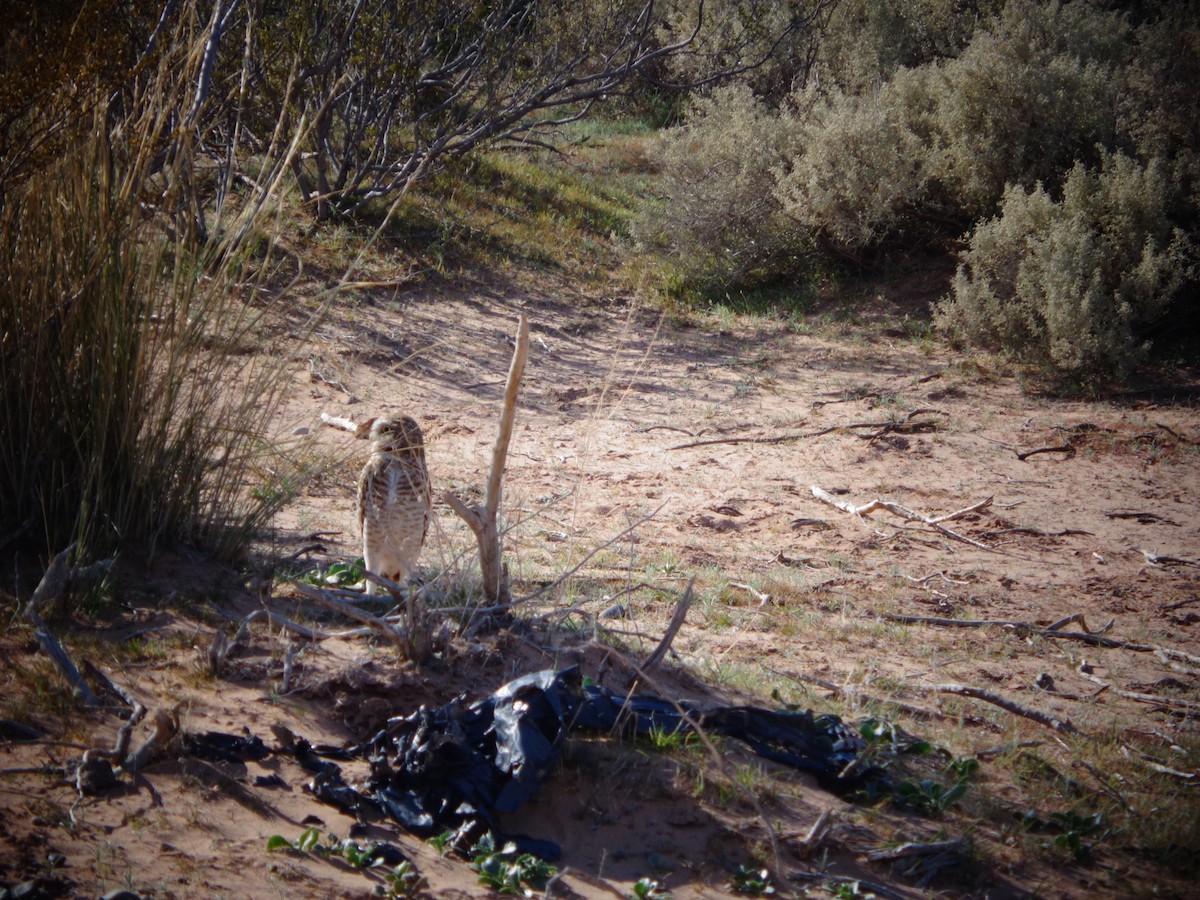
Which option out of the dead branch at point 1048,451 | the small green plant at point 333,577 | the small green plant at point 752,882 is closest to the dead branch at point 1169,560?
the dead branch at point 1048,451

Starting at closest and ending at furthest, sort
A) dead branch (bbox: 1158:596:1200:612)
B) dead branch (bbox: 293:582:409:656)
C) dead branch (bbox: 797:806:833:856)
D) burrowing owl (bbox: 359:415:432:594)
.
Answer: dead branch (bbox: 797:806:833:856) < dead branch (bbox: 293:582:409:656) < burrowing owl (bbox: 359:415:432:594) < dead branch (bbox: 1158:596:1200:612)

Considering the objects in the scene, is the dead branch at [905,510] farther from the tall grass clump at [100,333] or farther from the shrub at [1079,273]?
the tall grass clump at [100,333]

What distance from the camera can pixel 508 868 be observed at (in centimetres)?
264

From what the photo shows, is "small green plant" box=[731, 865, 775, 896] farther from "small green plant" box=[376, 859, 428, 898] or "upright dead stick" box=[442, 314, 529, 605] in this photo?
"upright dead stick" box=[442, 314, 529, 605]

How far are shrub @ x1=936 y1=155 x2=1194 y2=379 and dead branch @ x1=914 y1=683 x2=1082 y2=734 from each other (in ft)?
16.9

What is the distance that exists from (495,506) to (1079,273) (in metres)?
6.59

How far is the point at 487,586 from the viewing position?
367 centimetres

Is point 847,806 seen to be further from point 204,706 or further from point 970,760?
point 204,706

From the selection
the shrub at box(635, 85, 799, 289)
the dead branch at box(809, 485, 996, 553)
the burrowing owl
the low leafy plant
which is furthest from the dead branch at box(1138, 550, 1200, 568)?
the shrub at box(635, 85, 799, 289)

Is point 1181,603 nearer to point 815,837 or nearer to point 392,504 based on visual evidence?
point 815,837

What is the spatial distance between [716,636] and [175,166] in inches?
112

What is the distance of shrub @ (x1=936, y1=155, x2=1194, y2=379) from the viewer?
26.7 ft

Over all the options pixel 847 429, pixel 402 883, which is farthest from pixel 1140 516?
pixel 402 883

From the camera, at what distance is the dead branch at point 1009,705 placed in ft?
12.1
